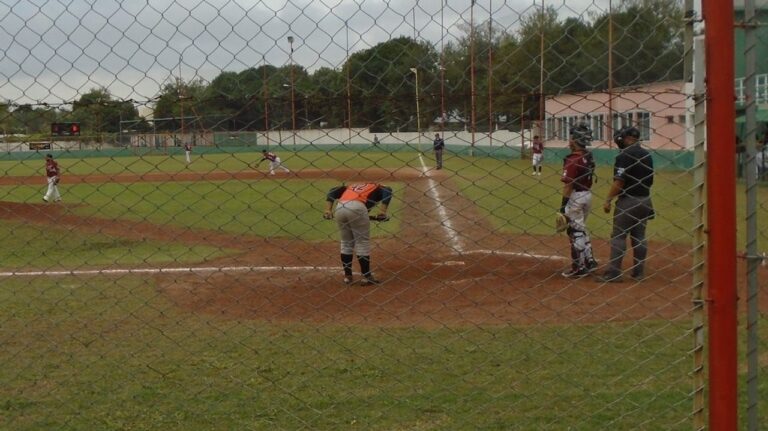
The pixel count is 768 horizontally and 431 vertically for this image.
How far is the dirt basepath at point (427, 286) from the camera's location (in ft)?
26.0

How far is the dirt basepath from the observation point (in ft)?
26.0

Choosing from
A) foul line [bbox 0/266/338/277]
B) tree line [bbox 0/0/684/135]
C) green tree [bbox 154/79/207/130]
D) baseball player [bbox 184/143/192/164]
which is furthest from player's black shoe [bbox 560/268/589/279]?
green tree [bbox 154/79/207/130]

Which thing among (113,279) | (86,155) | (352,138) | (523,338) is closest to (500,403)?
(523,338)

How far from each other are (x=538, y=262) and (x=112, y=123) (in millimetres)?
7808

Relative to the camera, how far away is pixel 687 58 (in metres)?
3.31

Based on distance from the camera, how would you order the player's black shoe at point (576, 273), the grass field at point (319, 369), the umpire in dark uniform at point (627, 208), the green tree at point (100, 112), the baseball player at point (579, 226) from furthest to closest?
the player's black shoe at point (576, 273) < the baseball player at point (579, 226) < the umpire in dark uniform at point (627, 208) < the grass field at point (319, 369) < the green tree at point (100, 112)

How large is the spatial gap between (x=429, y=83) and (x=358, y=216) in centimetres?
618

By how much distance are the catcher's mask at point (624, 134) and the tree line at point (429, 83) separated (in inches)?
18.6

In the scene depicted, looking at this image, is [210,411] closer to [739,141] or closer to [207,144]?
[207,144]

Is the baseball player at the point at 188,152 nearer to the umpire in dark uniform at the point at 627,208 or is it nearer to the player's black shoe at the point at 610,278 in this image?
the umpire in dark uniform at the point at 627,208

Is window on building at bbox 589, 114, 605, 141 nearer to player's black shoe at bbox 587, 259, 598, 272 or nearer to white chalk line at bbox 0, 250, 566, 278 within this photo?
player's black shoe at bbox 587, 259, 598, 272

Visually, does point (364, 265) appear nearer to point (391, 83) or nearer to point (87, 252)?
point (87, 252)

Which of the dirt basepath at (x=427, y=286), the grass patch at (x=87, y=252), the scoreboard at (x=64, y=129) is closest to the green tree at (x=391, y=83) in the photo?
the scoreboard at (x=64, y=129)

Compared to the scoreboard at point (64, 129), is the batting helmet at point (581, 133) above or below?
below
